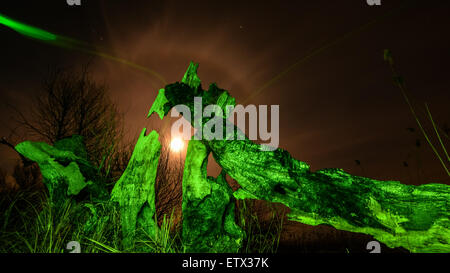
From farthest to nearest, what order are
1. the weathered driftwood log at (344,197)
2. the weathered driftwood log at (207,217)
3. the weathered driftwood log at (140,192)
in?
the weathered driftwood log at (140,192), the weathered driftwood log at (207,217), the weathered driftwood log at (344,197)

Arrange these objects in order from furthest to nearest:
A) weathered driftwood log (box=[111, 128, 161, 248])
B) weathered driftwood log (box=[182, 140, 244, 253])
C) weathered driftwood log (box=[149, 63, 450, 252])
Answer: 1. weathered driftwood log (box=[111, 128, 161, 248])
2. weathered driftwood log (box=[182, 140, 244, 253])
3. weathered driftwood log (box=[149, 63, 450, 252])

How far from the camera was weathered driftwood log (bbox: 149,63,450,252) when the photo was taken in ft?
7.23

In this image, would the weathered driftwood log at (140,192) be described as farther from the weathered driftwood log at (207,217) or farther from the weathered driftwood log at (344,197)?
the weathered driftwood log at (344,197)

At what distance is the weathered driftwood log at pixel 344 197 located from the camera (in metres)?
2.20

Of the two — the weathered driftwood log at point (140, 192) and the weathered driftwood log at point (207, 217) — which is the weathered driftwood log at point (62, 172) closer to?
the weathered driftwood log at point (140, 192)

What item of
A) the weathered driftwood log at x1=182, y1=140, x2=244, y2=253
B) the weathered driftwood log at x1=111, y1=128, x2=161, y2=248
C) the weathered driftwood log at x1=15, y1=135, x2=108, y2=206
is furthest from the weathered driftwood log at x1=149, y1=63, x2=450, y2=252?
the weathered driftwood log at x1=15, y1=135, x2=108, y2=206

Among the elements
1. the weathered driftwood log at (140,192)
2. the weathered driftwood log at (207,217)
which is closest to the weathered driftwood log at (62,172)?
the weathered driftwood log at (140,192)

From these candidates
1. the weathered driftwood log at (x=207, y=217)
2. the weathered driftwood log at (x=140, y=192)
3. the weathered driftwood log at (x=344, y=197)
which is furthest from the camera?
the weathered driftwood log at (x=140, y=192)

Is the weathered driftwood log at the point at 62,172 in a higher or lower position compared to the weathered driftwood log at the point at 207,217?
higher

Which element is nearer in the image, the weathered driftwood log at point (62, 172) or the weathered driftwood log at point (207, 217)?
the weathered driftwood log at point (207, 217)

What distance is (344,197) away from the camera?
94.7 inches

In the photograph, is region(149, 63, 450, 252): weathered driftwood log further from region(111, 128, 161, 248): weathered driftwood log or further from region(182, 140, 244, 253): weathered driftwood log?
region(111, 128, 161, 248): weathered driftwood log

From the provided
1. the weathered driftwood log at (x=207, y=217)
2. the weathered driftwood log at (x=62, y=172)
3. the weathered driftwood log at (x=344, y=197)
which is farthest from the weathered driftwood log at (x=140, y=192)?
the weathered driftwood log at (x=344, y=197)
